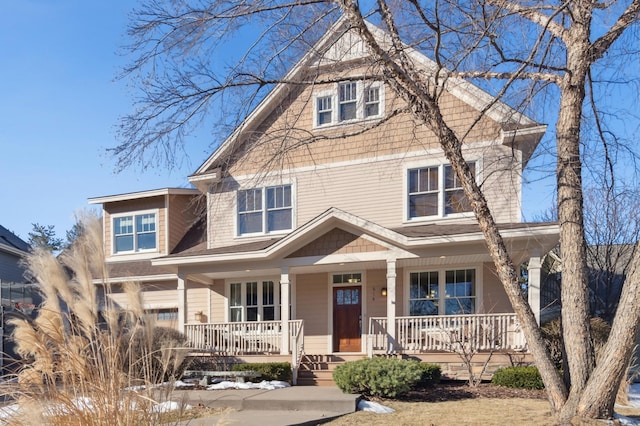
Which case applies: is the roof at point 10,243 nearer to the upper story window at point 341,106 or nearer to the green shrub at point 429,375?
the upper story window at point 341,106

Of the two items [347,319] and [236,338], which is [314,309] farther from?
[236,338]

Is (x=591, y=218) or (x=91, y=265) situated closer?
(x=91, y=265)

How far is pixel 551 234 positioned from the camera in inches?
396

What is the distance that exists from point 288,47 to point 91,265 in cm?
426

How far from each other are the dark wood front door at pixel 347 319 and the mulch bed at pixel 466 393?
12.1 feet

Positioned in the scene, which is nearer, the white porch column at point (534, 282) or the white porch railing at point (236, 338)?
the white porch column at point (534, 282)

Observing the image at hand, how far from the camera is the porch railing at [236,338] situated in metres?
12.6

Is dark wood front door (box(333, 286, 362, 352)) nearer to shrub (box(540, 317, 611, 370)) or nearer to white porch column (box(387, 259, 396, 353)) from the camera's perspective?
white porch column (box(387, 259, 396, 353))

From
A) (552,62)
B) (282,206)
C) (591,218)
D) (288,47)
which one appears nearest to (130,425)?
(288,47)

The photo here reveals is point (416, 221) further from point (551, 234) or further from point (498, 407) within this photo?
point (498, 407)

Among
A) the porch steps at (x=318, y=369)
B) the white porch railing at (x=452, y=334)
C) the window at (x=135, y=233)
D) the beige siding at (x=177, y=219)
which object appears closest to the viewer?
the white porch railing at (x=452, y=334)

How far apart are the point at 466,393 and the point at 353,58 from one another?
7034 mm

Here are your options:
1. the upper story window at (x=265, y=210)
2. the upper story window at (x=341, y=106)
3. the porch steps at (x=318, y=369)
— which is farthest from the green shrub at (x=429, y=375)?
the upper story window at (x=341, y=106)

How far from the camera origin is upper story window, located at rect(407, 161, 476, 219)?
12.5 metres
